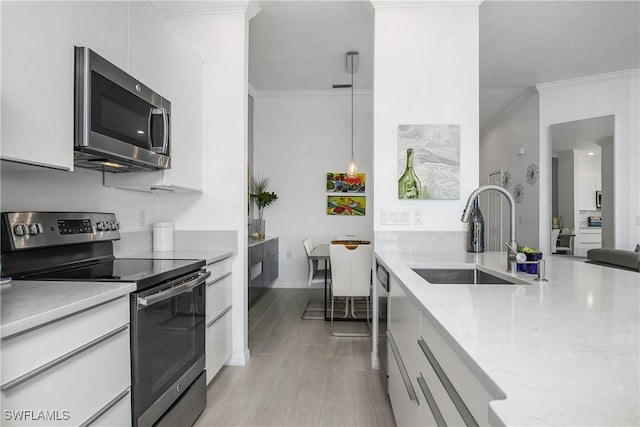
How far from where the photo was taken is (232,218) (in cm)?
272

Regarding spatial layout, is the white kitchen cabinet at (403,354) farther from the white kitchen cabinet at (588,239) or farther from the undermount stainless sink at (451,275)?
the white kitchen cabinet at (588,239)

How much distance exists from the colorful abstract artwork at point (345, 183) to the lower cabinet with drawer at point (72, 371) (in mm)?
4224

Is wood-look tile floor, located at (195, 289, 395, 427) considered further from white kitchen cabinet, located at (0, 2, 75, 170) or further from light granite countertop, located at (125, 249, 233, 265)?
white kitchen cabinet, located at (0, 2, 75, 170)

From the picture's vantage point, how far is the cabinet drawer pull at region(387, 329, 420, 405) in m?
1.27

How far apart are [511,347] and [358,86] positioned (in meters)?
4.81

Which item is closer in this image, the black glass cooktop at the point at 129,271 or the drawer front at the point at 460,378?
the drawer front at the point at 460,378

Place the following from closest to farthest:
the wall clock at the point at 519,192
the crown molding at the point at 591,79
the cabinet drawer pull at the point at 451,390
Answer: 1. the cabinet drawer pull at the point at 451,390
2. the crown molding at the point at 591,79
3. the wall clock at the point at 519,192

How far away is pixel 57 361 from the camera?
1.04 metres

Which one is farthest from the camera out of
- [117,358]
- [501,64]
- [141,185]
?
[501,64]

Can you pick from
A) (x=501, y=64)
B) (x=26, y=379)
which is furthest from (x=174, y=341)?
(x=501, y=64)

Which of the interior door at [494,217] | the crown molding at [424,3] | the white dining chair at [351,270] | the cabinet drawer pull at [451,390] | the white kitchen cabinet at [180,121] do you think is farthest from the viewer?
the interior door at [494,217]

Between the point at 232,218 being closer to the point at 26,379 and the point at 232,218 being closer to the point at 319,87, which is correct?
the point at 26,379

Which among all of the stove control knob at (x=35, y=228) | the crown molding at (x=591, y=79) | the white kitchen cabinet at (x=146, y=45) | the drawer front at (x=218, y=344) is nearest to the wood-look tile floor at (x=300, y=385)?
the drawer front at (x=218, y=344)

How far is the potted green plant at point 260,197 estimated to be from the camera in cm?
520
